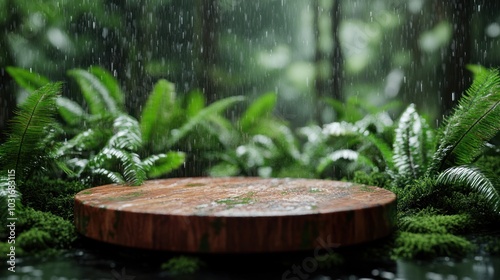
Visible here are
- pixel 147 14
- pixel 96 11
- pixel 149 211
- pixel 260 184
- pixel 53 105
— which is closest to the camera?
pixel 149 211

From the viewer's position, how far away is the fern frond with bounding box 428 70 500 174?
143 inches

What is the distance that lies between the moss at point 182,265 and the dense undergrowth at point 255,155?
2cm

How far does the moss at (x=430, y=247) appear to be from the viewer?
2.75 meters

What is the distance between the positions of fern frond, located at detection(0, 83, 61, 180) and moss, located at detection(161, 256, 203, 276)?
1811mm

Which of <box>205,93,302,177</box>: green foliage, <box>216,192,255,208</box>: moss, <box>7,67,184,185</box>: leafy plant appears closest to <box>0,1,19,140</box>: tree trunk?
<box>7,67,184,185</box>: leafy plant

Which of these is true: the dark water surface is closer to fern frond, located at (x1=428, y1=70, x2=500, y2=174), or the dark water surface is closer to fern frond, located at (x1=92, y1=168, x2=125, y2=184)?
fern frond, located at (x1=428, y1=70, x2=500, y2=174)

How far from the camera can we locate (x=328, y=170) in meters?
6.78

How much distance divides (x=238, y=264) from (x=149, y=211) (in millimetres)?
607

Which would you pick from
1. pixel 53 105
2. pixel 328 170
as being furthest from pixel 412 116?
pixel 53 105

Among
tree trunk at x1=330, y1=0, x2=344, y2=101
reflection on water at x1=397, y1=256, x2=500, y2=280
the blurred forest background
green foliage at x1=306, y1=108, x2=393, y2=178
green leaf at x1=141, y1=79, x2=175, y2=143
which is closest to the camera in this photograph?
reflection on water at x1=397, y1=256, x2=500, y2=280

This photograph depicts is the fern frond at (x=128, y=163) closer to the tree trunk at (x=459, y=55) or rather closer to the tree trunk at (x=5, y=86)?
the tree trunk at (x=5, y=86)

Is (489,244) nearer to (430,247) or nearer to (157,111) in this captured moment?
(430,247)

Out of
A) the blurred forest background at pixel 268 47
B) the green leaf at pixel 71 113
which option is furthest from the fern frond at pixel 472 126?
the green leaf at pixel 71 113

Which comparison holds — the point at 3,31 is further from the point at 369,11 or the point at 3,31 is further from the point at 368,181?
the point at 369,11
